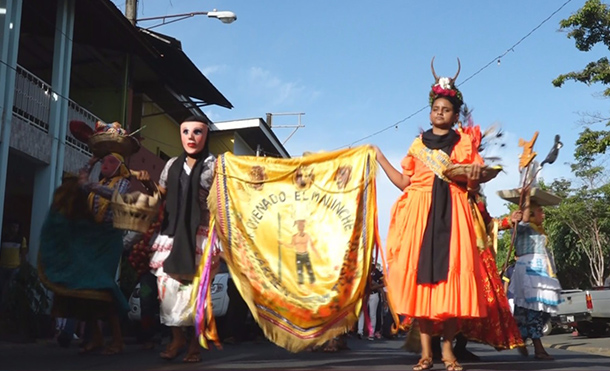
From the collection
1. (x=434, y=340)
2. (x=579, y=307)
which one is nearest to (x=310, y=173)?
(x=434, y=340)

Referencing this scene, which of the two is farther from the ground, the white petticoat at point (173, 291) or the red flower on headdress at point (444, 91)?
the red flower on headdress at point (444, 91)

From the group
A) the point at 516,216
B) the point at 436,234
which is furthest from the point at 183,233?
the point at 516,216

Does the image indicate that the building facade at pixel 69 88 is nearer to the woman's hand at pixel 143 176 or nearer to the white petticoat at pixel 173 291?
the woman's hand at pixel 143 176

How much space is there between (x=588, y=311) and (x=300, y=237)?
16148mm

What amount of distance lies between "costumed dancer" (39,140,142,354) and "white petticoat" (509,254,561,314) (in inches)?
162

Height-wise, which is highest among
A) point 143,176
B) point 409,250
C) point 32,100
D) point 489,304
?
point 32,100

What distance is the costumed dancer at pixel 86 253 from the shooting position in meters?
7.15

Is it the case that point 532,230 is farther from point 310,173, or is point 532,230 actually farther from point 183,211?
point 183,211

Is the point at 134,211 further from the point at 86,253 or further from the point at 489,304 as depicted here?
the point at 489,304

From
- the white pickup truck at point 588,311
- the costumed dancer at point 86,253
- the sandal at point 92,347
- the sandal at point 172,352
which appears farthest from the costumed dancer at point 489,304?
the white pickup truck at point 588,311

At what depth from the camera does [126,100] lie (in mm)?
Result: 18969

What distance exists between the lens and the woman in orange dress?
5594mm

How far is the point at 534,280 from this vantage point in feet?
26.8

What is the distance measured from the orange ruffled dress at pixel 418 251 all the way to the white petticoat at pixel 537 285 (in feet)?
8.54
